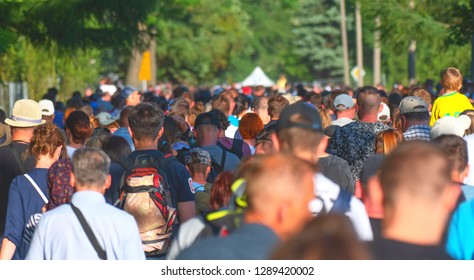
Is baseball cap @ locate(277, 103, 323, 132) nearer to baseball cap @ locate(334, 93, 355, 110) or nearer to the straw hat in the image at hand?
the straw hat

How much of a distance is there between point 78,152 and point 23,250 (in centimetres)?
148

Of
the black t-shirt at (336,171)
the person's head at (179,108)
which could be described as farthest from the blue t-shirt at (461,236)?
the person's head at (179,108)

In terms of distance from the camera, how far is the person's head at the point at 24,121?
31.3 feet

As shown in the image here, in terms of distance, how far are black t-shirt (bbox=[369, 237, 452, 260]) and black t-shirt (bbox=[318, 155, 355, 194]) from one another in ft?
9.99

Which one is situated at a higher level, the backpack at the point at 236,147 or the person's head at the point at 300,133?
the person's head at the point at 300,133

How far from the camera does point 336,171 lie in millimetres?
7762

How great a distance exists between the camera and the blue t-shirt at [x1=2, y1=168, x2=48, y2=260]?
7762 millimetres

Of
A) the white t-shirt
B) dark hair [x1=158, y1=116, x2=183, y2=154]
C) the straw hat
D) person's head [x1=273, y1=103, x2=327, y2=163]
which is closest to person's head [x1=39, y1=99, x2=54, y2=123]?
dark hair [x1=158, y1=116, x2=183, y2=154]

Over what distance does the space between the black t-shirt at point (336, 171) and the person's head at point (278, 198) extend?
2916 millimetres

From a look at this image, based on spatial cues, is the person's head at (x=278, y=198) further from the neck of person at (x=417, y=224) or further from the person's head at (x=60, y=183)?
the person's head at (x=60, y=183)

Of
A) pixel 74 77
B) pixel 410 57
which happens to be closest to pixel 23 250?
pixel 74 77

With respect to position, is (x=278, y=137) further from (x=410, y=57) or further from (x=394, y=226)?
(x=410, y=57)

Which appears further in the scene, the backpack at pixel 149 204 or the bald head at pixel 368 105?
the bald head at pixel 368 105

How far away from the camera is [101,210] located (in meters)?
6.14
